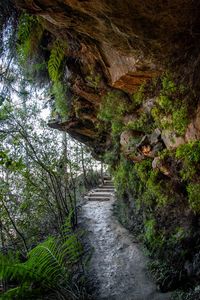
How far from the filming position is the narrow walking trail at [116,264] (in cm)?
350

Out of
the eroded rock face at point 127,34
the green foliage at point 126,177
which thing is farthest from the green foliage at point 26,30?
the green foliage at point 126,177

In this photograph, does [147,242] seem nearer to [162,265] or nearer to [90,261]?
[162,265]

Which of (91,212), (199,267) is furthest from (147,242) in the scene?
(91,212)

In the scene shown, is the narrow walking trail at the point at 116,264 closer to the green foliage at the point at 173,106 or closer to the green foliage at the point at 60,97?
the green foliage at the point at 173,106

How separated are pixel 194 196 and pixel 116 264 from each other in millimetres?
1953

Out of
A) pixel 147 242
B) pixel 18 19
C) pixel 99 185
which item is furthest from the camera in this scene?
pixel 99 185

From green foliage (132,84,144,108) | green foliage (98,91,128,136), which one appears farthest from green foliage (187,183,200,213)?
green foliage (98,91,128,136)

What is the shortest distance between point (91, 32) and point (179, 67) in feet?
3.52

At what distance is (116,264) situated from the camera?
4.23m

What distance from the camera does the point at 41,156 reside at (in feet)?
19.2

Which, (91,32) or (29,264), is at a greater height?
(91,32)

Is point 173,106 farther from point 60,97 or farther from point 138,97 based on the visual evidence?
point 60,97

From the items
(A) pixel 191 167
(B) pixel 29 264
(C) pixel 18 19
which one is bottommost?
(B) pixel 29 264

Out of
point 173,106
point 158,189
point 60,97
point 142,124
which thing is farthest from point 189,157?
point 60,97
